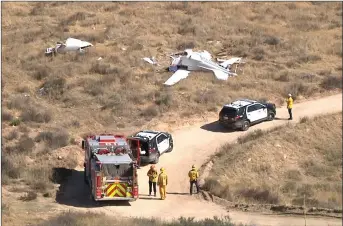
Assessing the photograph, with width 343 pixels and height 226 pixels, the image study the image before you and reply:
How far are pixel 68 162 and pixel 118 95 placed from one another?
1078 centimetres

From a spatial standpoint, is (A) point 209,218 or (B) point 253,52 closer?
(A) point 209,218

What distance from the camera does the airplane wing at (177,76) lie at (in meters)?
47.2

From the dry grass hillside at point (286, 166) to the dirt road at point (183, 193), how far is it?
109 centimetres

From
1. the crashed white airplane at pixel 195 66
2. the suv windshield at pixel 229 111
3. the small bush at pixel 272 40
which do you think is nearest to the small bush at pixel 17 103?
the crashed white airplane at pixel 195 66

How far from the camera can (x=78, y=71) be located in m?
49.4

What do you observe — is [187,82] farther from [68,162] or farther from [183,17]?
[183,17]

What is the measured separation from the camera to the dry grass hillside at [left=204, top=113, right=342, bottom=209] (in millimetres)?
31719

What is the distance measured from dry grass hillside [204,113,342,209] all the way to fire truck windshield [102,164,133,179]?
4751mm

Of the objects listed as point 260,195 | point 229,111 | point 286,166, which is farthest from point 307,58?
point 260,195

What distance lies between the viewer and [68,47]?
178 ft

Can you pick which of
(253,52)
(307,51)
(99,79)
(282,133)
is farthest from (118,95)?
(307,51)

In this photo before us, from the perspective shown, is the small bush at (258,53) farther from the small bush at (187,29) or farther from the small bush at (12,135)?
the small bush at (12,135)

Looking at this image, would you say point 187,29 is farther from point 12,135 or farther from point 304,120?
point 12,135

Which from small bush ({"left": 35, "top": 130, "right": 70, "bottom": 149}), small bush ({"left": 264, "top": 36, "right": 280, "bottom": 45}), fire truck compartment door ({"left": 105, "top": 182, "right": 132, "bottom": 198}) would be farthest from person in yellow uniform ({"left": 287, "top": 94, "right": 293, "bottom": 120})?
small bush ({"left": 264, "top": 36, "right": 280, "bottom": 45})
